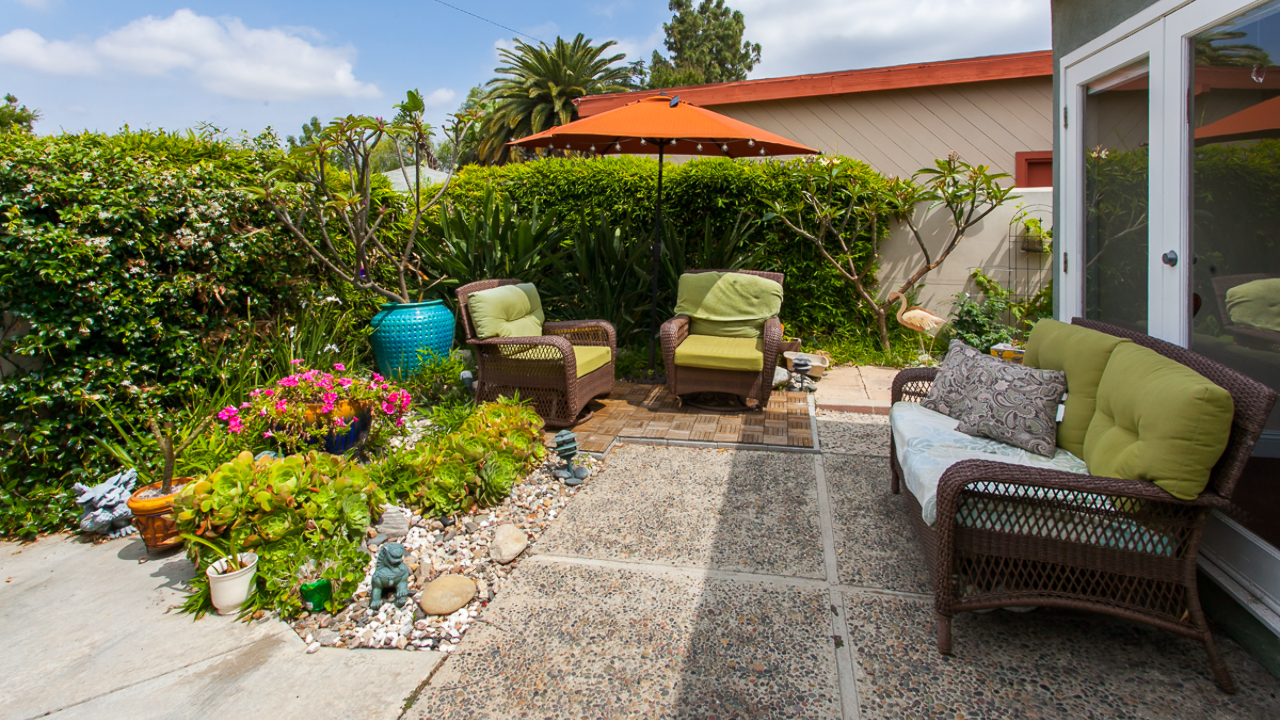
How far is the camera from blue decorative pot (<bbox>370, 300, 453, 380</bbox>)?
459 centimetres

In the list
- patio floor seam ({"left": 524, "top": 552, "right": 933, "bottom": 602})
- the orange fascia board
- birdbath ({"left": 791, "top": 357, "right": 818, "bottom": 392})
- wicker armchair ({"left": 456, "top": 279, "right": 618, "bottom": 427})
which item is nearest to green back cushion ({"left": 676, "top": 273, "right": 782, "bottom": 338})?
birdbath ({"left": 791, "top": 357, "right": 818, "bottom": 392})

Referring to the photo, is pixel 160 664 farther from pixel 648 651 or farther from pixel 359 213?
pixel 359 213

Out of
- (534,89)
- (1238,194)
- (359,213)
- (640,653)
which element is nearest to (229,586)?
(640,653)

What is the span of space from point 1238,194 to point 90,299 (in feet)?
14.9

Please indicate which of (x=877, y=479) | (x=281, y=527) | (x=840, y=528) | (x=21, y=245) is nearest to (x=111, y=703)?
(x=281, y=527)

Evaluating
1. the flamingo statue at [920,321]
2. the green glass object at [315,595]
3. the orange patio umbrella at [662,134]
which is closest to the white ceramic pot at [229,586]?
the green glass object at [315,595]

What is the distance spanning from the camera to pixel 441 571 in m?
2.46

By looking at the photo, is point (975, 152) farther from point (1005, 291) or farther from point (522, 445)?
point (522, 445)

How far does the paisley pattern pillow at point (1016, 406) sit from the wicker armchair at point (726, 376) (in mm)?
1698

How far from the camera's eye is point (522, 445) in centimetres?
339

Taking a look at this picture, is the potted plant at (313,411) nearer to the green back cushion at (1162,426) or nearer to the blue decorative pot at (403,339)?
the blue decorative pot at (403,339)

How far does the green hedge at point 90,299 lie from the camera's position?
112 inches

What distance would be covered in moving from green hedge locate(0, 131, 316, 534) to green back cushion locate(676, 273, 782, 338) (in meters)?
3.00

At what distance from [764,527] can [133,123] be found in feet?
15.2
